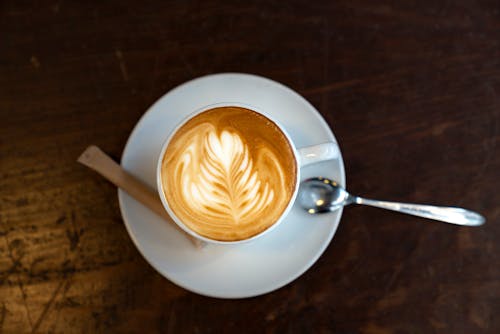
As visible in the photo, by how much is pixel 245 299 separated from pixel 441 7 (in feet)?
3.09

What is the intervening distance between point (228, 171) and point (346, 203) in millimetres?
324

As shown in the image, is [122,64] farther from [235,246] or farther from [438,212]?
[438,212]

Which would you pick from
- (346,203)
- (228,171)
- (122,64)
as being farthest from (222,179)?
(122,64)

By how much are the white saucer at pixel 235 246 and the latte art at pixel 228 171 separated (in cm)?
10

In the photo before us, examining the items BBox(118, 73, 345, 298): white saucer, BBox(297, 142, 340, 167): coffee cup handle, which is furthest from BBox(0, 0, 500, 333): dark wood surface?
BBox(297, 142, 340, 167): coffee cup handle

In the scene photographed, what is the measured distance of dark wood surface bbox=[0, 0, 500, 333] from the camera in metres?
1.15

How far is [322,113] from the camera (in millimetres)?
1199

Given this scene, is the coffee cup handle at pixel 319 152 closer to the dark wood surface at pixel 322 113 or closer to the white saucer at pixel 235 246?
the white saucer at pixel 235 246

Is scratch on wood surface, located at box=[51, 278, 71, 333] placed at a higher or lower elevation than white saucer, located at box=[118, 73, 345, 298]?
lower

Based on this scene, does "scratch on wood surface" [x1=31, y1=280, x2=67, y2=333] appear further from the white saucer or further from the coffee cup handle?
the coffee cup handle

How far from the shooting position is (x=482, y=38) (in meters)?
1.23

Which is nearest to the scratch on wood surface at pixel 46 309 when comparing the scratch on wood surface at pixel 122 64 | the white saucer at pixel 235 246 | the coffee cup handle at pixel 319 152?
the white saucer at pixel 235 246

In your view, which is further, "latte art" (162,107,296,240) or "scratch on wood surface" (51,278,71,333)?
"scratch on wood surface" (51,278,71,333)

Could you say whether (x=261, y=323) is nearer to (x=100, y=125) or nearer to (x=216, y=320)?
(x=216, y=320)
